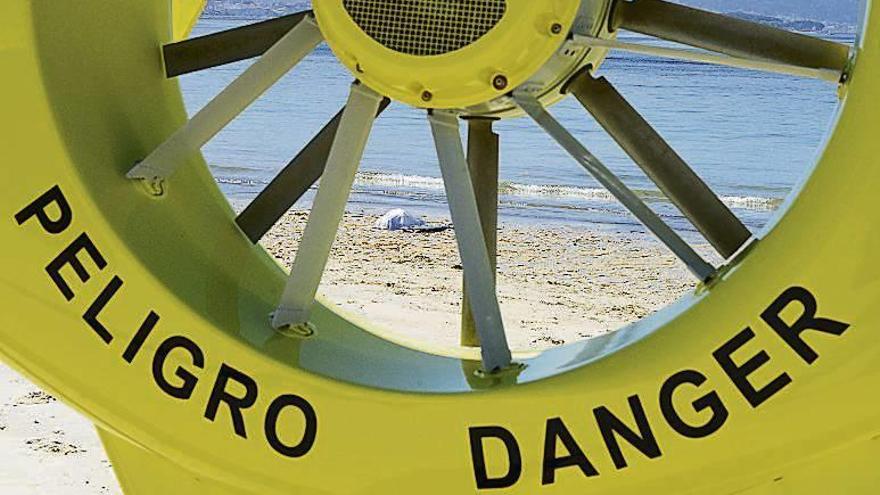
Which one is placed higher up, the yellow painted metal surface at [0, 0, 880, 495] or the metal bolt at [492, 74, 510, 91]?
the metal bolt at [492, 74, 510, 91]

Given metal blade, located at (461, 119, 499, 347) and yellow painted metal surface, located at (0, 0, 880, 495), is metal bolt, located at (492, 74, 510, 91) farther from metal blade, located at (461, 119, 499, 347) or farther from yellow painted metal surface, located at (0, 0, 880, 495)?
metal blade, located at (461, 119, 499, 347)

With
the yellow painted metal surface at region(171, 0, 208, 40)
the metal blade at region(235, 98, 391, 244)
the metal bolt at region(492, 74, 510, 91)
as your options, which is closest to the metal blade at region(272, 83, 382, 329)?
the metal bolt at region(492, 74, 510, 91)

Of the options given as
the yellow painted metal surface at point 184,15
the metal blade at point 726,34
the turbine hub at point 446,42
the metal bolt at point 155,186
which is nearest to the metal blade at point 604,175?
the turbine hub at point 446,42

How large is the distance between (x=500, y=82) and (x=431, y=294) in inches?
148

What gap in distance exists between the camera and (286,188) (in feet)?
7.71

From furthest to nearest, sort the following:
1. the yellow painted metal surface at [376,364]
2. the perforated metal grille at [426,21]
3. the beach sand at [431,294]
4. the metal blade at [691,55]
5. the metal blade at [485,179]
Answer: the beach sand at [431,294], the metal blade at [485,179], the metal blade at [691,55], the perforated metal grille at [426,21], the yellow painted metal surface at [376,364]

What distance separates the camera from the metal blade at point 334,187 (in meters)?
1.93

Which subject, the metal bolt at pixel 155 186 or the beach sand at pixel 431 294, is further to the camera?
the beach sand at pixel 431 294

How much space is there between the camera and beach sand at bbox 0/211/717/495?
3361 mm

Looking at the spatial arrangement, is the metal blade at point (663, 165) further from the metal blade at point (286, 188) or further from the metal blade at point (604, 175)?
the metal blade at point (286, 188)

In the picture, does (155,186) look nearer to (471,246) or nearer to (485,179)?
(471,246)

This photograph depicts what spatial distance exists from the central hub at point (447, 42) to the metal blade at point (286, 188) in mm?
431

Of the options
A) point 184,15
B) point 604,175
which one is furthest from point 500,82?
point 184,15

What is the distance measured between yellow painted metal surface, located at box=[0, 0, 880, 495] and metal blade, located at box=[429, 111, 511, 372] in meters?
0.06
